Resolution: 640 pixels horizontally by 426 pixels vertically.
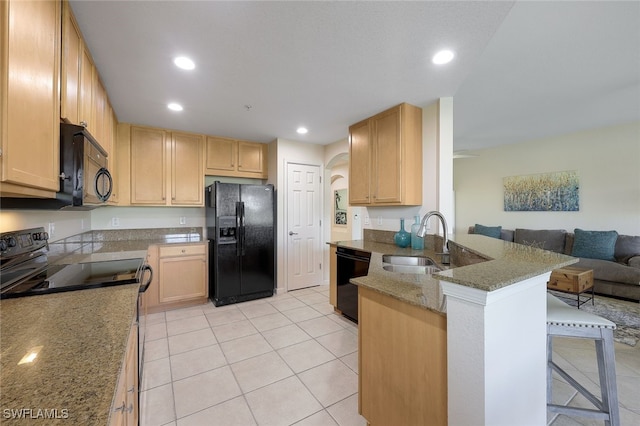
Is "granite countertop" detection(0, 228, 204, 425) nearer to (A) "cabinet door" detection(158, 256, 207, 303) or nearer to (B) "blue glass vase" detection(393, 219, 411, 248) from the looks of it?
(A) "cabinet door" detection(158, 256, 207, 303)

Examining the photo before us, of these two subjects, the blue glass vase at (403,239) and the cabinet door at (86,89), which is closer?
the cabinet door at (86,89)

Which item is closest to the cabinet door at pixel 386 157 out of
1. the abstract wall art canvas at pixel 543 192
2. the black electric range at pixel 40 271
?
the black electric range at pixel 40 271

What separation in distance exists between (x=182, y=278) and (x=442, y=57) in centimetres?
361

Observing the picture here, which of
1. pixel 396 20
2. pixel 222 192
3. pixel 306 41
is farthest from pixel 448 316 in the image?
pixel 222 192

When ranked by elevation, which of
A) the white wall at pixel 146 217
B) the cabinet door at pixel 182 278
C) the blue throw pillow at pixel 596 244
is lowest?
the cabinet door at pixel 182 278

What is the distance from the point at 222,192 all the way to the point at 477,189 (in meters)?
5.17

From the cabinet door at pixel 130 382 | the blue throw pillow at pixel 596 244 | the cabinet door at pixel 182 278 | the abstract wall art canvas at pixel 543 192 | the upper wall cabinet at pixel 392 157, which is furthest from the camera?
the abstract wall art canvas at pixel 543 192

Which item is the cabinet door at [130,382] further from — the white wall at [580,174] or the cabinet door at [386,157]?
the white wall at [580,174]

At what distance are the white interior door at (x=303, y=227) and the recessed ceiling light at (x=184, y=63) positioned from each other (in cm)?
214

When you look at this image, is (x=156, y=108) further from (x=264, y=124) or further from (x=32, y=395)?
(x=32, y=395)

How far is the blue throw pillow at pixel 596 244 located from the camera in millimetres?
3742

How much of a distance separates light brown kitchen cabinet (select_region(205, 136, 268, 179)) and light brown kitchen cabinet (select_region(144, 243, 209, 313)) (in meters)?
1.15

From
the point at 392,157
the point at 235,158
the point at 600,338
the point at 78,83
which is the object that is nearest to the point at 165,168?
the point at 235,158

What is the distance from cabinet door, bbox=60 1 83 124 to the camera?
1327 mm
